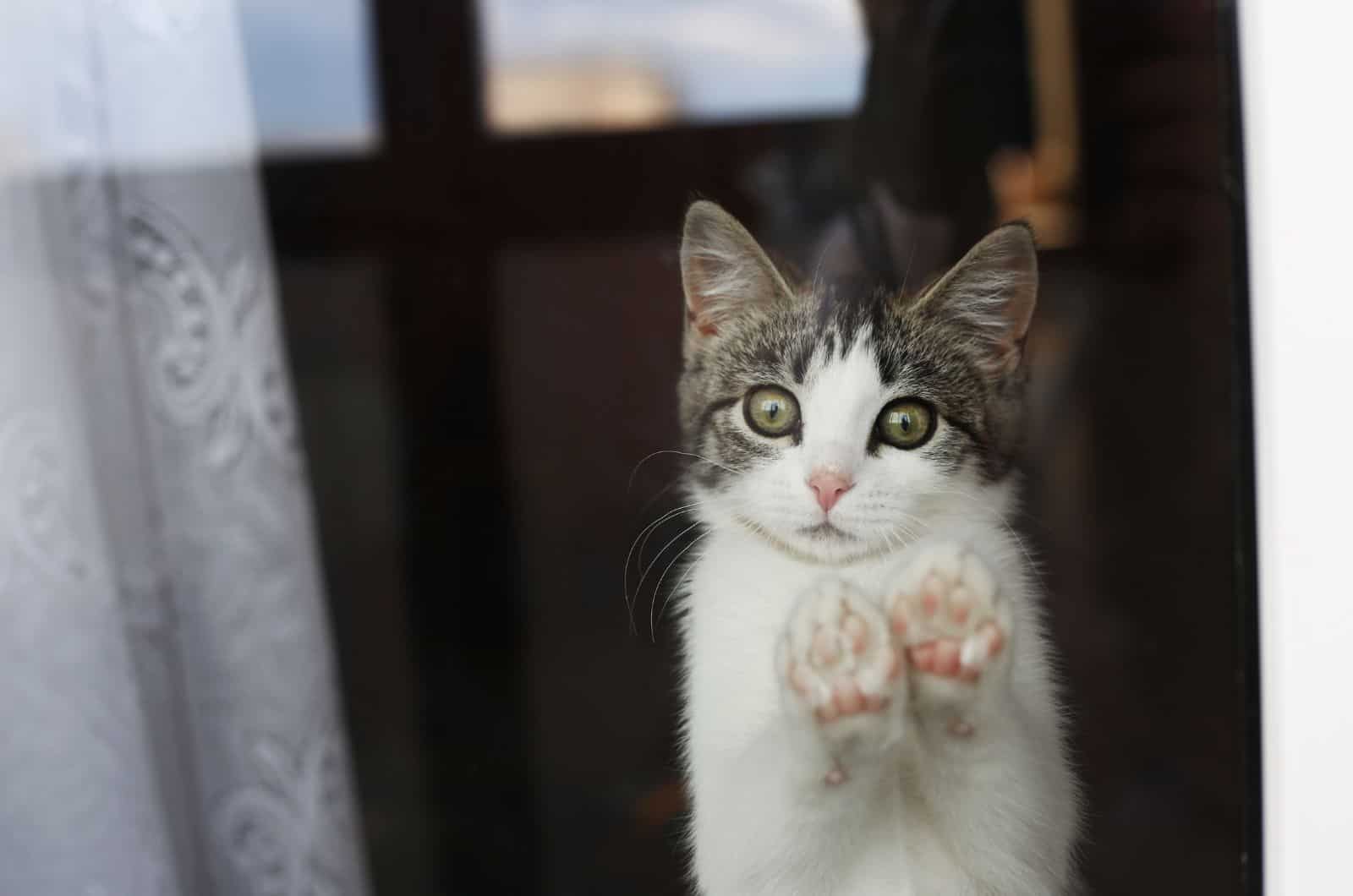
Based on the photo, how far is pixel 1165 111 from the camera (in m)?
0.87

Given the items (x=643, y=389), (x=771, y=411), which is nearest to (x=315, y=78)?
(x=643, y=389)

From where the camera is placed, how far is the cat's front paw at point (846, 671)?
43 cm

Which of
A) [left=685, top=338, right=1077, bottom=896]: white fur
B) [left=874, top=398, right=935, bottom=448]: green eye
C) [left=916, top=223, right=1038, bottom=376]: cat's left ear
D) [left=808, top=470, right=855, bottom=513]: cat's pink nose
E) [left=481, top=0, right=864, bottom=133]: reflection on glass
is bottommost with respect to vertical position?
[left=685, top=338, right=1077, bottom=896]: white fur

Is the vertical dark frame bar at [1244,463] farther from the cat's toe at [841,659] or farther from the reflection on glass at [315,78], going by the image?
the reflection on glass at [315,78]

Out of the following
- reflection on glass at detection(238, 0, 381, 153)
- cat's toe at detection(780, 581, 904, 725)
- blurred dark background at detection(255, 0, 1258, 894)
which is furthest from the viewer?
reflection on glass at detection(238, 0, 381, 153)

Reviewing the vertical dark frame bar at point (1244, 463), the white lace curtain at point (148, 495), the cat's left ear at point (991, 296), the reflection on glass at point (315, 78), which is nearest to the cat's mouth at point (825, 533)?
the cat's left ear at point (991, 296)

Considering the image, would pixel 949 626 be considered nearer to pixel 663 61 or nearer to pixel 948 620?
pixel 948 620

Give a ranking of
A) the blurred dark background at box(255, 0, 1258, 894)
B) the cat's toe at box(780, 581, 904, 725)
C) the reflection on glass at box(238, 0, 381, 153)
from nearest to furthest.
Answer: the cat's toe at box(780, 581, 904, 725) → the blurred dark background at box(255, 0, 1258, 894) → the reflection on glass at box(238, 0, 381, 153)

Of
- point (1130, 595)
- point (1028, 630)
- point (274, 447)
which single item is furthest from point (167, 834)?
point (1130, 595)

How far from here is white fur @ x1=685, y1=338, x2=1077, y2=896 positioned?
0.46 metres

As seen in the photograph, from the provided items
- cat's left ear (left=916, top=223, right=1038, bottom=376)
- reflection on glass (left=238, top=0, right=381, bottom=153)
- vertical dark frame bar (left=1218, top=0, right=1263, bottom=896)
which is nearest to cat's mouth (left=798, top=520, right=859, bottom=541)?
cat's left ear (left=916, top=223, right=1038, bottom=376)

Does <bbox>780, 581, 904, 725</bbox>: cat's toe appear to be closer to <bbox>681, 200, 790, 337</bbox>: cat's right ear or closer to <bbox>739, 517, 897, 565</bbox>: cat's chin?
<bbox>739, 517, 897, 565</bbox>: cat's chin

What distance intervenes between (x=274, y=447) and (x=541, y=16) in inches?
27.0

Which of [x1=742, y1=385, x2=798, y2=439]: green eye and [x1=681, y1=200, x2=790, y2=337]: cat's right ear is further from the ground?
[x1=681, y1=200, x2=790, y2=337]: cat's right ear
